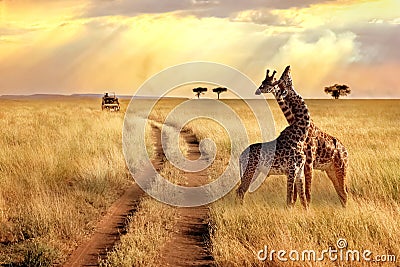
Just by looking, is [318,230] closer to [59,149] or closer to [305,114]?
[305,114]

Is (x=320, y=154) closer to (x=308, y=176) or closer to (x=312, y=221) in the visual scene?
(x=308, y=176)

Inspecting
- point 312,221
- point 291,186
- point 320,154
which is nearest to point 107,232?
point 291,186

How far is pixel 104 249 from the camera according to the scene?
7.02m

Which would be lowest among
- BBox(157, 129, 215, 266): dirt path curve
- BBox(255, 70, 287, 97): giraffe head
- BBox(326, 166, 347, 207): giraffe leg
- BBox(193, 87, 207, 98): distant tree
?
BBox(157, 129, 215, 266): dirt path curve

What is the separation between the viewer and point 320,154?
8.34 m

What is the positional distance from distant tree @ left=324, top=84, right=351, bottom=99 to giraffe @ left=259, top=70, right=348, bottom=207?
3481 inches

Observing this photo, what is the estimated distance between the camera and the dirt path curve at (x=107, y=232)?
670cm

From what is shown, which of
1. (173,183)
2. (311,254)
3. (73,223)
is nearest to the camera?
(311,254)

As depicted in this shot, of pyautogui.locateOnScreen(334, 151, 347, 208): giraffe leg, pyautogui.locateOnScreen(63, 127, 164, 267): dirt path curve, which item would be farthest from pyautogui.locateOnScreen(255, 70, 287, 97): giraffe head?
pyautogui.locateOnScreen(63, 127, 164, 267): dirt path curve

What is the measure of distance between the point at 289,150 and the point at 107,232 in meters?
3.10

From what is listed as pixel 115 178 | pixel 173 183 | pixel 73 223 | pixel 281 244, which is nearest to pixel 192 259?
pixel 281 244

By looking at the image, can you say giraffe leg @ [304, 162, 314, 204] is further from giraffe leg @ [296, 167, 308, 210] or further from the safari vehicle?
the safari vehicle

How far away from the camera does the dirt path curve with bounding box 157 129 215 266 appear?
21.4 ft

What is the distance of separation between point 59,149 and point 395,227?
10586 mm
